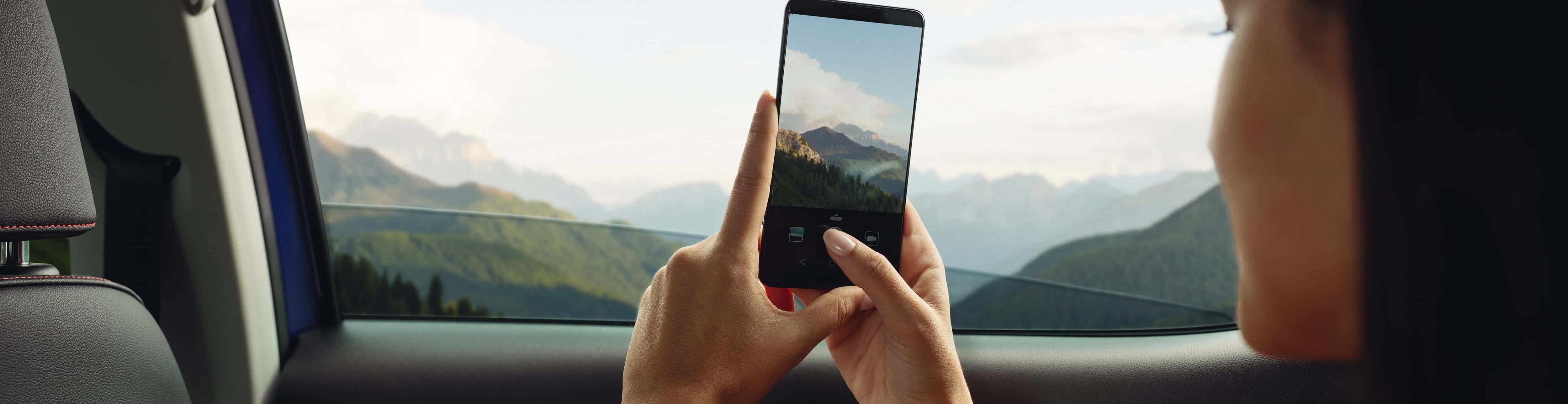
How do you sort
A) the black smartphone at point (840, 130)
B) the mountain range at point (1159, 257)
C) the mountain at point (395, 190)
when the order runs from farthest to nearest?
1. the mountain at point (395, 190)
2. the mountain range at point (1159, 257)
3. the black smartphone at point (840, 130)

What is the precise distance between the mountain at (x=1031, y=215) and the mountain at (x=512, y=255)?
4.59 feet

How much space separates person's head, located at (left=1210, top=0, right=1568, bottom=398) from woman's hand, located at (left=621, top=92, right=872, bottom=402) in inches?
15.8

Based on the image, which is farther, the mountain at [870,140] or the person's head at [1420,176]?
the mountain at [870,140]

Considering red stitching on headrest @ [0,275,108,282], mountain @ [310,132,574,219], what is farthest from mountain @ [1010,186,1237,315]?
mountain @ [310,132,574,219]

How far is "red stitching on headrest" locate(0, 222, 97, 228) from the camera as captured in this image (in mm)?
698

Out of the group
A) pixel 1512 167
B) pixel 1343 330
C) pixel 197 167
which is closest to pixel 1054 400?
pixel 1343 330

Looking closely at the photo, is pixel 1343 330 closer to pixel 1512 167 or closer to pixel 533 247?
pixel 1512 167

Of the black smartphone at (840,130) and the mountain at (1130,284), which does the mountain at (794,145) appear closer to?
the black smartphone at (840,130)

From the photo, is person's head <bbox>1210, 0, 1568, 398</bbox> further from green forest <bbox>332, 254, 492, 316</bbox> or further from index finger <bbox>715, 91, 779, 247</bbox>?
green forest <bbox>332, 254, 492, 316</bbox>

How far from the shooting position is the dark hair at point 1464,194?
0.39 metres

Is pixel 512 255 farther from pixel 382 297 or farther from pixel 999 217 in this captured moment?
pixel 999 217

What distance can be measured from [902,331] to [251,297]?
1157 millimetres

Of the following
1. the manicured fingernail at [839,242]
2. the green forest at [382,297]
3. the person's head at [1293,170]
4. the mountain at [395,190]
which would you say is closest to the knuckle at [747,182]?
the manicured fingernail at [839,242]

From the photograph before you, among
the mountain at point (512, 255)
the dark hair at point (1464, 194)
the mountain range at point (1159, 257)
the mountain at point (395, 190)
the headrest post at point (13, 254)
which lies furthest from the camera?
the mountain at point (395, 190)
